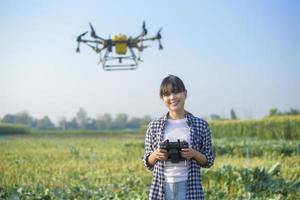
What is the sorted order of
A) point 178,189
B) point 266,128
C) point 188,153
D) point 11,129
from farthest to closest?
1. point 11,129
2. point 266,128
3. point 178,189
4. point 188,153

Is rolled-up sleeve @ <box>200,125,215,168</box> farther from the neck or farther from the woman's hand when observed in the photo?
the woman's hand

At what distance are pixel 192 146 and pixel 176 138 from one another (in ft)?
0.39

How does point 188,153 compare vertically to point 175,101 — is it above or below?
below

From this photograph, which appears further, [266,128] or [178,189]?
[266,128]

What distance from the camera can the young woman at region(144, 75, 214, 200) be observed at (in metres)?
3.45

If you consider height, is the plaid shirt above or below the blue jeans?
above

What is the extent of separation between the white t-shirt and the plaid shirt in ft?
0.09

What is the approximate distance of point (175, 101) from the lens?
346cm

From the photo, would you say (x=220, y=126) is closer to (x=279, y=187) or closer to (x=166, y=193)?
(x=279, y=187)

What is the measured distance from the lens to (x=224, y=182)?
27.9 feet

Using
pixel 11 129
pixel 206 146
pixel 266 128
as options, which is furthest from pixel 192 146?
pixel 11 129

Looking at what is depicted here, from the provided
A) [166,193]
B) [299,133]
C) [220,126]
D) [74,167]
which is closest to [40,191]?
[166,193]

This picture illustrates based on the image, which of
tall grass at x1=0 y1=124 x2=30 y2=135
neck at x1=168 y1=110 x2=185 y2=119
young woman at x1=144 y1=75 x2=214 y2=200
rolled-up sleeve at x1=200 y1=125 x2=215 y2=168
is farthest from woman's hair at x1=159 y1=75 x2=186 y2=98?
tall grass at x1=0 y1=124 x2=30 y2=135

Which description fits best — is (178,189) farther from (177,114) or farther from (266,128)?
(266,128)
